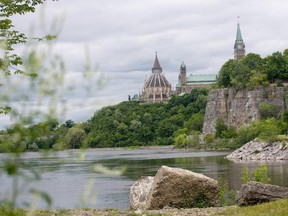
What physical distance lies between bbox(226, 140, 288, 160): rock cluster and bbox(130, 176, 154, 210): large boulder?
42.9 metres

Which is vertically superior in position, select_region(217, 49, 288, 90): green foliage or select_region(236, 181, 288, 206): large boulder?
select_region(217, 49, 288, 90): green foliage

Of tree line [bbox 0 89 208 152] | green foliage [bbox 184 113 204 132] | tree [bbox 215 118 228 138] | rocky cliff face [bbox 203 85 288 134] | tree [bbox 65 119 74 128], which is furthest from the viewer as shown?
tree line [bbox 0 89 208 152]

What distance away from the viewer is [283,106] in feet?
338

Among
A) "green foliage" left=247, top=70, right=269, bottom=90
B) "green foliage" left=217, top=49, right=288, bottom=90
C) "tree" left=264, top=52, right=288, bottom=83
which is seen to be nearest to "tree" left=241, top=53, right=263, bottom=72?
"green foliage" left=217, top=49, right=288, bottom=90

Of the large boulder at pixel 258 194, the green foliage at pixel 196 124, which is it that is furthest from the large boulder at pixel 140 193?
the green foliage at pixel 196 124

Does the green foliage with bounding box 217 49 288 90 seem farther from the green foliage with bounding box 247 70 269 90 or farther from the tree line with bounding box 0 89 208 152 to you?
the tree line with bounding box 0 89 208 152

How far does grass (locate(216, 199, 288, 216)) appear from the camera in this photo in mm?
13164

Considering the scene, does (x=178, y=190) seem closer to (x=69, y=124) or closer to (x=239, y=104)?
(x=69, y=124)

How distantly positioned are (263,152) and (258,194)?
54188 mm

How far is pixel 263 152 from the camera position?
6888cm

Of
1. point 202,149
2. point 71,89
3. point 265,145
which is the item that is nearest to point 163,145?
point 202,149

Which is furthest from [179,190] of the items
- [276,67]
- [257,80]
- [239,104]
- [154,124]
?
[154,124]

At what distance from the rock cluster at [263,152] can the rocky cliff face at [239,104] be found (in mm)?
29615

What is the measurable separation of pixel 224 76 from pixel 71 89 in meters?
113
